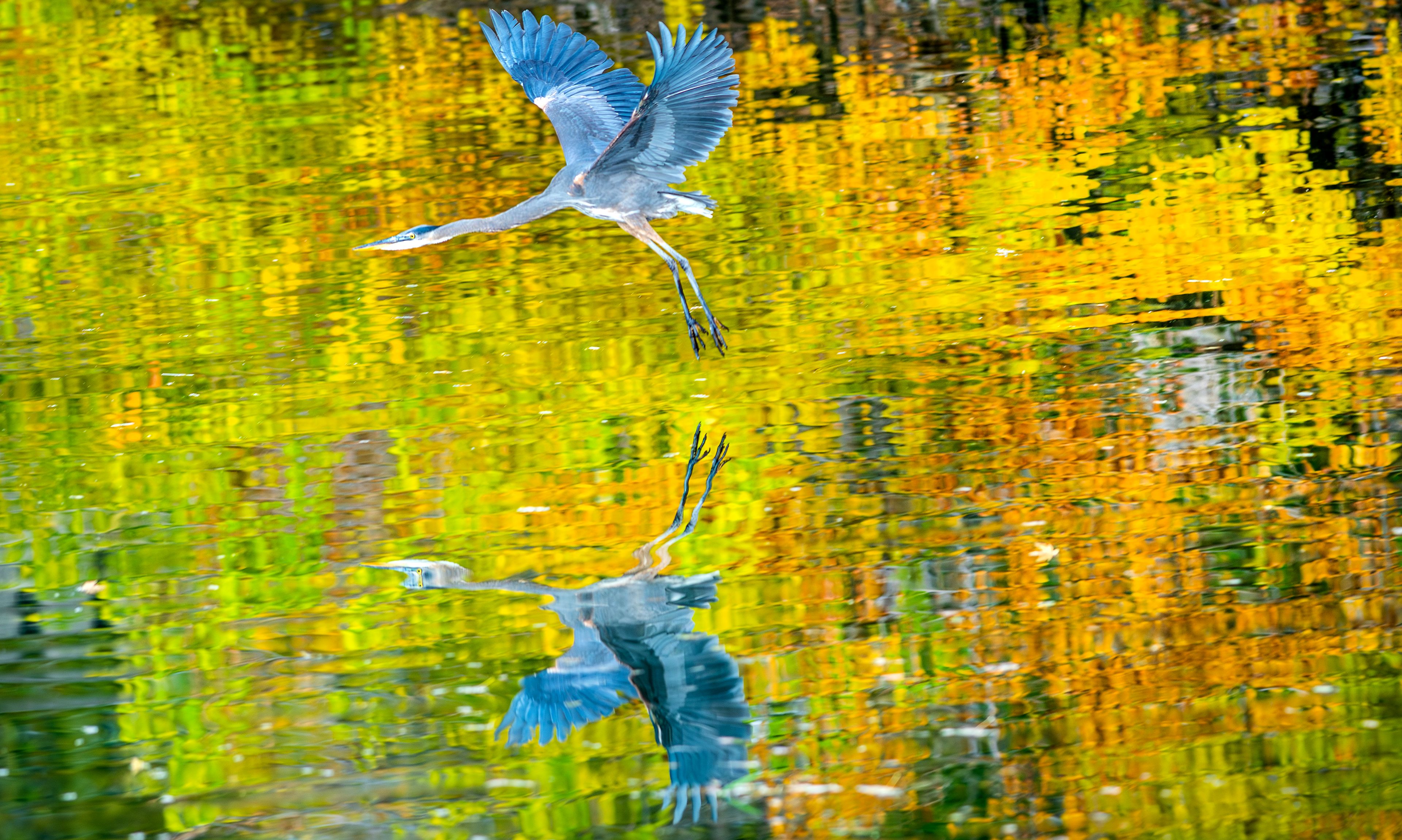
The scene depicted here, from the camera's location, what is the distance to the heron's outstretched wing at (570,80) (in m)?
8.23

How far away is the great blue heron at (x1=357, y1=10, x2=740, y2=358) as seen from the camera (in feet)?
23.4

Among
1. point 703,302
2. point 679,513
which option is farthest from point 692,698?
point 703,302

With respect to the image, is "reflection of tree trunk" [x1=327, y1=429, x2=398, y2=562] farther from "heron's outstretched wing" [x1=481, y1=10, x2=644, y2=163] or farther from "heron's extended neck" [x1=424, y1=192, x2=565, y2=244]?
"heron's outstretched wing" [x1=481, y1=10, x2=644, y2=163]

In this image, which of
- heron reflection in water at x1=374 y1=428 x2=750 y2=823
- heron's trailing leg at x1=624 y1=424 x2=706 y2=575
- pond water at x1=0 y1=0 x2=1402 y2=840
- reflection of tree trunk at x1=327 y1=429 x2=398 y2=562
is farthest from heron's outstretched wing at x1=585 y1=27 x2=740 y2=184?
heron reflection in water at x1=374 y1=428 x2=750 y2=823

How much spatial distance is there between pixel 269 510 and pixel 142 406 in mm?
1682

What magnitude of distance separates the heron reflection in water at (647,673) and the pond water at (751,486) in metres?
0.02

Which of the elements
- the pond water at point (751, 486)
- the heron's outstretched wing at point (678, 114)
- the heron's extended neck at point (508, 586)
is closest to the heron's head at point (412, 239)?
the heron's outstretched wing at point (678, 114)

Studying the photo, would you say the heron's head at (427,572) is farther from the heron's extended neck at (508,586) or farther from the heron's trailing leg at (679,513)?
the heron's trailing leg at (679,513)

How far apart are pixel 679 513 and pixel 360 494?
4.21 ft

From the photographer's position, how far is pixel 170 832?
5.21 m

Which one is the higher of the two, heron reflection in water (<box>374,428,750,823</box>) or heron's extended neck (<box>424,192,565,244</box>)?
heron's extended neck (<box>424,192,565,244</box>)

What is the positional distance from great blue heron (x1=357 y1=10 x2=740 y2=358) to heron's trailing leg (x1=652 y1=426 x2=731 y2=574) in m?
0.55

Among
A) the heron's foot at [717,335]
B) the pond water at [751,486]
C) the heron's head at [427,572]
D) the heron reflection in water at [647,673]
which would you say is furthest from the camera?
the heron's foot at [717,335]

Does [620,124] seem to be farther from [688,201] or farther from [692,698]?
[692,698]
